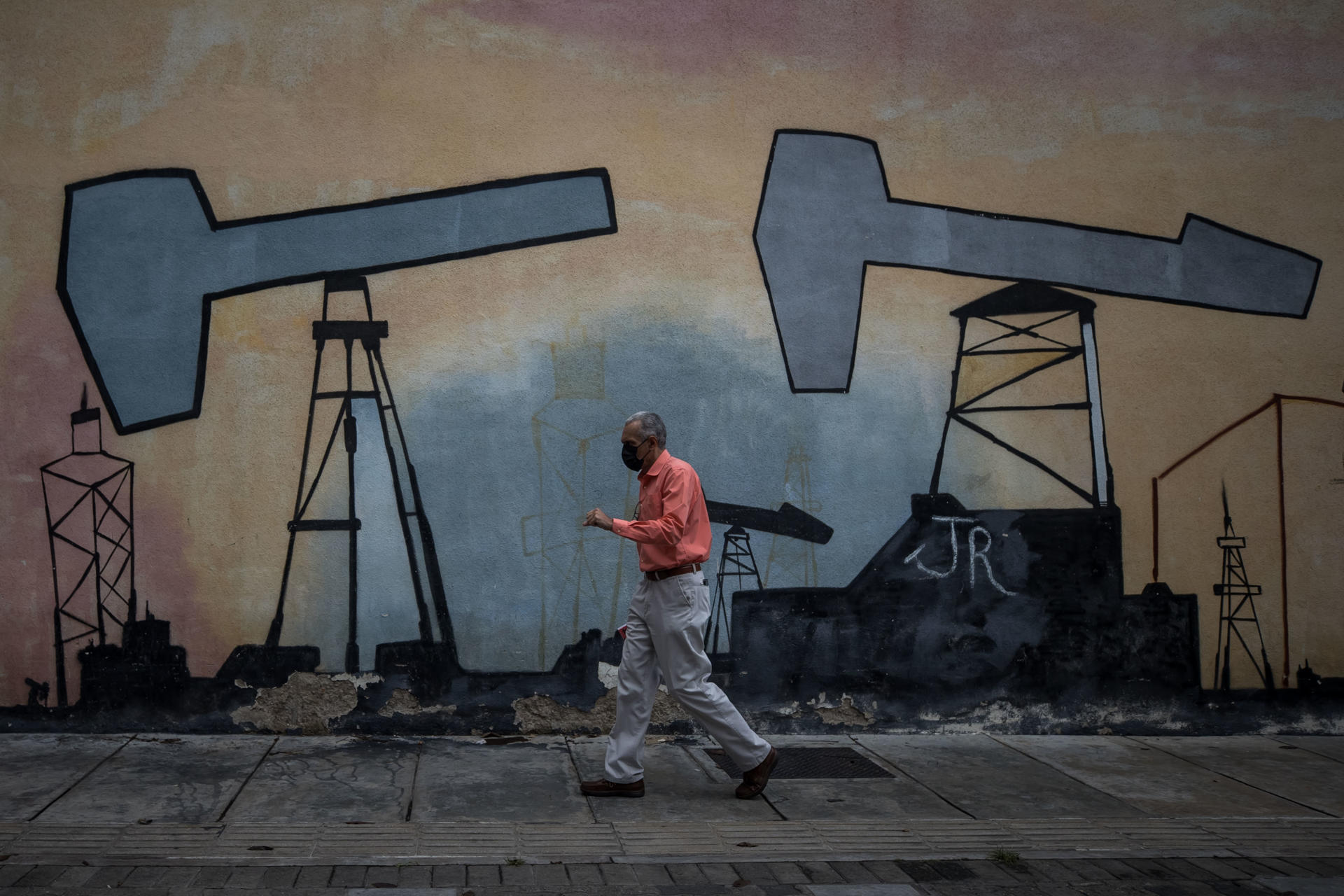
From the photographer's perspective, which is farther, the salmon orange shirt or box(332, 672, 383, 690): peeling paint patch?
box(332, 672, 383, 690): peeling paint patch

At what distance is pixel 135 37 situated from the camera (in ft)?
19.4

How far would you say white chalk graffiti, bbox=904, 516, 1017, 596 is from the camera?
250 inches

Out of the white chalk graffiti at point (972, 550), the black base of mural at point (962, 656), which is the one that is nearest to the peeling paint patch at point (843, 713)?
the black base of mural at point (962, 656)

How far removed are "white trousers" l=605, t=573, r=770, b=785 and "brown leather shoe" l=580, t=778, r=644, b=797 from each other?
2 cm

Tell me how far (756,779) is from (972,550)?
2.14 metres

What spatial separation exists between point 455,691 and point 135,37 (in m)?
3.83

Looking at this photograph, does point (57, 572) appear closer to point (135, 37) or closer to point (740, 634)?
point (135, 37)

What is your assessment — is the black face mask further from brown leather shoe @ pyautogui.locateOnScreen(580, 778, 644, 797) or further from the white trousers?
brown leather shoe @ pyautogui.locateOnScreen(580, 778, 644, 797)

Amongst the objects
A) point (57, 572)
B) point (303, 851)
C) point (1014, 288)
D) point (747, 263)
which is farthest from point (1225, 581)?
point (57, 572)

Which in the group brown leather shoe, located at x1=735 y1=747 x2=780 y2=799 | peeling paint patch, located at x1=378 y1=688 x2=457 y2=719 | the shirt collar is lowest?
brown leather shoe, located at x1=735 y1=747 x2=780 y2=799

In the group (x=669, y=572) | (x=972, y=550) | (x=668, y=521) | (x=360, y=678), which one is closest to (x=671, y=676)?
(x=669, y=572)

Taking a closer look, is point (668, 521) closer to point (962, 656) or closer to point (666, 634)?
point (666, 634)

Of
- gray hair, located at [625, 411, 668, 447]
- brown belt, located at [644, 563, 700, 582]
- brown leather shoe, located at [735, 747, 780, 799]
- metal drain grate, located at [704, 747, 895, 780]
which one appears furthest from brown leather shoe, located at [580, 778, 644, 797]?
gray hair, located at [625, 411, 668, 447]

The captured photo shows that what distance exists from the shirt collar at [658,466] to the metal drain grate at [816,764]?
1530 millimetres
